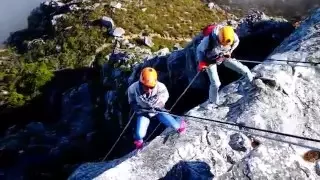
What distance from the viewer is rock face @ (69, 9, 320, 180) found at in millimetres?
20281

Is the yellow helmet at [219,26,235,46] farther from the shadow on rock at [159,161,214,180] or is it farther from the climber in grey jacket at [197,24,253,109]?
the shadow on rock at [159,161,214,180]

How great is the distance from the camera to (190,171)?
68.8 feet

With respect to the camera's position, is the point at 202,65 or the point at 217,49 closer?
the point at 217,49

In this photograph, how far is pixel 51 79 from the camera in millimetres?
64188

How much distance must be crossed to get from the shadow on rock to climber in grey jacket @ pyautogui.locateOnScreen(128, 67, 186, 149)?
161cm

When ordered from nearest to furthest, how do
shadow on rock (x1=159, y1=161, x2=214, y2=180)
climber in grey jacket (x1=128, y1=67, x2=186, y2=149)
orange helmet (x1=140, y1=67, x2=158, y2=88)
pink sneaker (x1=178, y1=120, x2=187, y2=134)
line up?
orange helmet (x1=140, y1=67, x2=158, y2=88) → climber in grey jacket (x1=128, y1=67, x2=186, y2=149) → shadow on rock (x1=159, y1=161, x2=214, y2=180) → pink sneaker (x1=178, y1=120, x2=187, y2=134)

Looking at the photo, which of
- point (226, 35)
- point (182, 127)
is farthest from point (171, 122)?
point (226, 35)

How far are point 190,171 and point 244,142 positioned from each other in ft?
8.40

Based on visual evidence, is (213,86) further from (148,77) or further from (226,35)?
(148,77)

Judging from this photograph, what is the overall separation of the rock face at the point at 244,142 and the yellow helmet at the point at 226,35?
3256mm

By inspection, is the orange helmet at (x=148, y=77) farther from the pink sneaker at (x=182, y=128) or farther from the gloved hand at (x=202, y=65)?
the gloved hand at (x=202, y=65)

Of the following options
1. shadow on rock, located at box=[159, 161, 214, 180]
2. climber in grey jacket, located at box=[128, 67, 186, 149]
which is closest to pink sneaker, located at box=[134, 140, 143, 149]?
climber in grey jacket, located at box=[128, 67, 186, 149]

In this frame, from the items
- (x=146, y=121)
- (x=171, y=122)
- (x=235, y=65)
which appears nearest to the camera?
(x=146, y=121)

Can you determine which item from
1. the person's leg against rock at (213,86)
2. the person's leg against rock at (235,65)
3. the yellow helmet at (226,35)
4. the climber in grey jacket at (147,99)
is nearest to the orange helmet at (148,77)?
the climber in grey jacket at (147,99)
